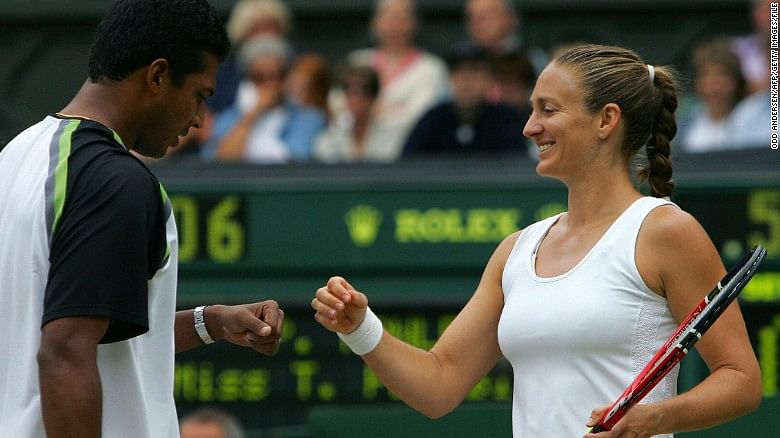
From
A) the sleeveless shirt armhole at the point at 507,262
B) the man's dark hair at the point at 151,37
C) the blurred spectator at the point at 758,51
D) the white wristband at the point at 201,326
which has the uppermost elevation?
the man's dark hair at the point at 151,37

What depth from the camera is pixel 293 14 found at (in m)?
9.36

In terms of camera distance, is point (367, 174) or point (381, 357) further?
point (367, 174)

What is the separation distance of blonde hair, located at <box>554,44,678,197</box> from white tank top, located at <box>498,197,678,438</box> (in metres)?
0.15

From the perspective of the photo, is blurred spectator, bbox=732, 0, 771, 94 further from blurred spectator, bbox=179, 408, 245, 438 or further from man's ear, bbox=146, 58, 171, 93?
man's ear, bbox=146, 58, 171, 93

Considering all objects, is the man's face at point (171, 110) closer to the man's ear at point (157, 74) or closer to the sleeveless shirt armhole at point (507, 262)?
the man's ear at point (157, 74)

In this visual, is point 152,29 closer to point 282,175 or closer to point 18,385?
point 18,385

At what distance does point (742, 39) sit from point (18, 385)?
598 cm

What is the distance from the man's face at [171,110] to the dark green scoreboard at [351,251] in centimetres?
349

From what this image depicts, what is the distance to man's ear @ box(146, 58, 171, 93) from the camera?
2875 millimetres

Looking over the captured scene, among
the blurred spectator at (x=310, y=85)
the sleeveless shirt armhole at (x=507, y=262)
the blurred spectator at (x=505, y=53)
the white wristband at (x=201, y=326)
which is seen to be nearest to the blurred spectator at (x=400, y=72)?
the blurred spectator at (x=310, y=85)

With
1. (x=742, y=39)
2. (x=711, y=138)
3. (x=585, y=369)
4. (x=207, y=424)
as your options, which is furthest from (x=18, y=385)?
(x=742, y=39)

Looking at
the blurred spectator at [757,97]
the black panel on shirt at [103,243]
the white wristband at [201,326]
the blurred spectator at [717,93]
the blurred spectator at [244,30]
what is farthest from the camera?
the blurred spectator at [244,30]

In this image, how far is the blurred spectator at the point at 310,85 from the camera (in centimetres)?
793

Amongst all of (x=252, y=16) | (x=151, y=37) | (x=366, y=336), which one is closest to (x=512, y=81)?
(x=252, y=16)
